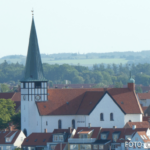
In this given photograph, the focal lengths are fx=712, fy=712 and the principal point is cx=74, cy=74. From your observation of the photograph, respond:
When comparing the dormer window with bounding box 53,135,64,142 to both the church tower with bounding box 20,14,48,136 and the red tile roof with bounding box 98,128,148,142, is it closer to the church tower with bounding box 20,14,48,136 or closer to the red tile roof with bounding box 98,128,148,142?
the red tile roof with bounding box 98,128,148,142

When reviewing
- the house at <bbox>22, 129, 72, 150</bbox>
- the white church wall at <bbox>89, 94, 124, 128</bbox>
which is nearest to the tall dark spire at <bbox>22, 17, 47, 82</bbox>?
the white church wall at <bbox>89, 94, 124, 128</bbox>

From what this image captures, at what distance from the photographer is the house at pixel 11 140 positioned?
9662cm

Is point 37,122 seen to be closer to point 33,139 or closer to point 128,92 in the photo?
point 33,139

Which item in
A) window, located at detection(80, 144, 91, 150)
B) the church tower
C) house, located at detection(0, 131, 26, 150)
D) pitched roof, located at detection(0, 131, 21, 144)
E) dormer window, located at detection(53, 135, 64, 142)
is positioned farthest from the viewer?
the church tower

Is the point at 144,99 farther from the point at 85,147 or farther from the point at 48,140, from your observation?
the point at 85,147

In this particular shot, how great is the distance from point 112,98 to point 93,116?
3.72 m

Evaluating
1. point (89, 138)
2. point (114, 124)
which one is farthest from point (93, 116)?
point (89, 138)

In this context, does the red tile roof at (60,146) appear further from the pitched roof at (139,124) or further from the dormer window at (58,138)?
the pitched roof at (139,124)

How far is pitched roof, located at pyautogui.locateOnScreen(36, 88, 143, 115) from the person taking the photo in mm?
102188

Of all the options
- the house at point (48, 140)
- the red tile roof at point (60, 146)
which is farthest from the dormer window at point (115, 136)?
the red tile roof at point (60, 146)

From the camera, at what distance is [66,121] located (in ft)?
338

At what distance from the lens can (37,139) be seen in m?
95.4

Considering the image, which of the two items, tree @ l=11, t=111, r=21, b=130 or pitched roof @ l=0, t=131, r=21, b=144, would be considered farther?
tree @ l=11, t=111, r=21, b=130

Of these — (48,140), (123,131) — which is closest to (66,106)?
(48,140)
